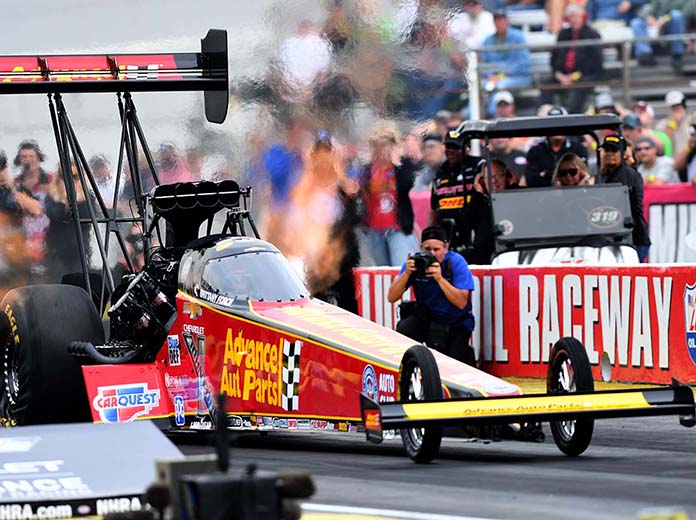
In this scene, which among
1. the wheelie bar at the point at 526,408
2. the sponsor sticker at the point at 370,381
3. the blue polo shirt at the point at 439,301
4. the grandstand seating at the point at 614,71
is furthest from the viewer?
the grandstand seating at the point at 614,71

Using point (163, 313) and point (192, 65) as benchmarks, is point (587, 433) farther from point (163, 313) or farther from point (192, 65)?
point (192, 65)

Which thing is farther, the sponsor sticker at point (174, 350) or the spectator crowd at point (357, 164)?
the spectator crowd at point (357, 164)

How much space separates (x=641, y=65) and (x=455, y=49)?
16.5 feet

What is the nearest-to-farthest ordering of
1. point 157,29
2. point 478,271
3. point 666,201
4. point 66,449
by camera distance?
point 66,449
point 478,271
point 157,29
point 666,201

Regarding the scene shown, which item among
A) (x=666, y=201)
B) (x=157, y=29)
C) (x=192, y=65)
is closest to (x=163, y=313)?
(x=192, y=65)

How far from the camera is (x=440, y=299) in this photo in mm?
13641

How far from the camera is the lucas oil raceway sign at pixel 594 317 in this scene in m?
13.4

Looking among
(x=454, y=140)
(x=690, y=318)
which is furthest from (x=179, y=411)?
(x=454, y=140)

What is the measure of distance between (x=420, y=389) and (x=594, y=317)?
5.72m

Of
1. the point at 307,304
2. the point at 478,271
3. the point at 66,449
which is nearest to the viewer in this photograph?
the point at 66,449

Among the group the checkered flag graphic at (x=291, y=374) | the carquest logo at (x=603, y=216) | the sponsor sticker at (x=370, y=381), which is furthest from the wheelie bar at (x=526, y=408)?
the carquest logo at (x=603, y=216)

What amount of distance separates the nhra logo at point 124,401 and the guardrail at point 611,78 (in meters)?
10.2

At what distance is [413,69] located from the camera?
18.5 m

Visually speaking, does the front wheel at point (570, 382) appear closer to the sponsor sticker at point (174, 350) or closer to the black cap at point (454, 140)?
the sponsor sticker at point (174, 350)
